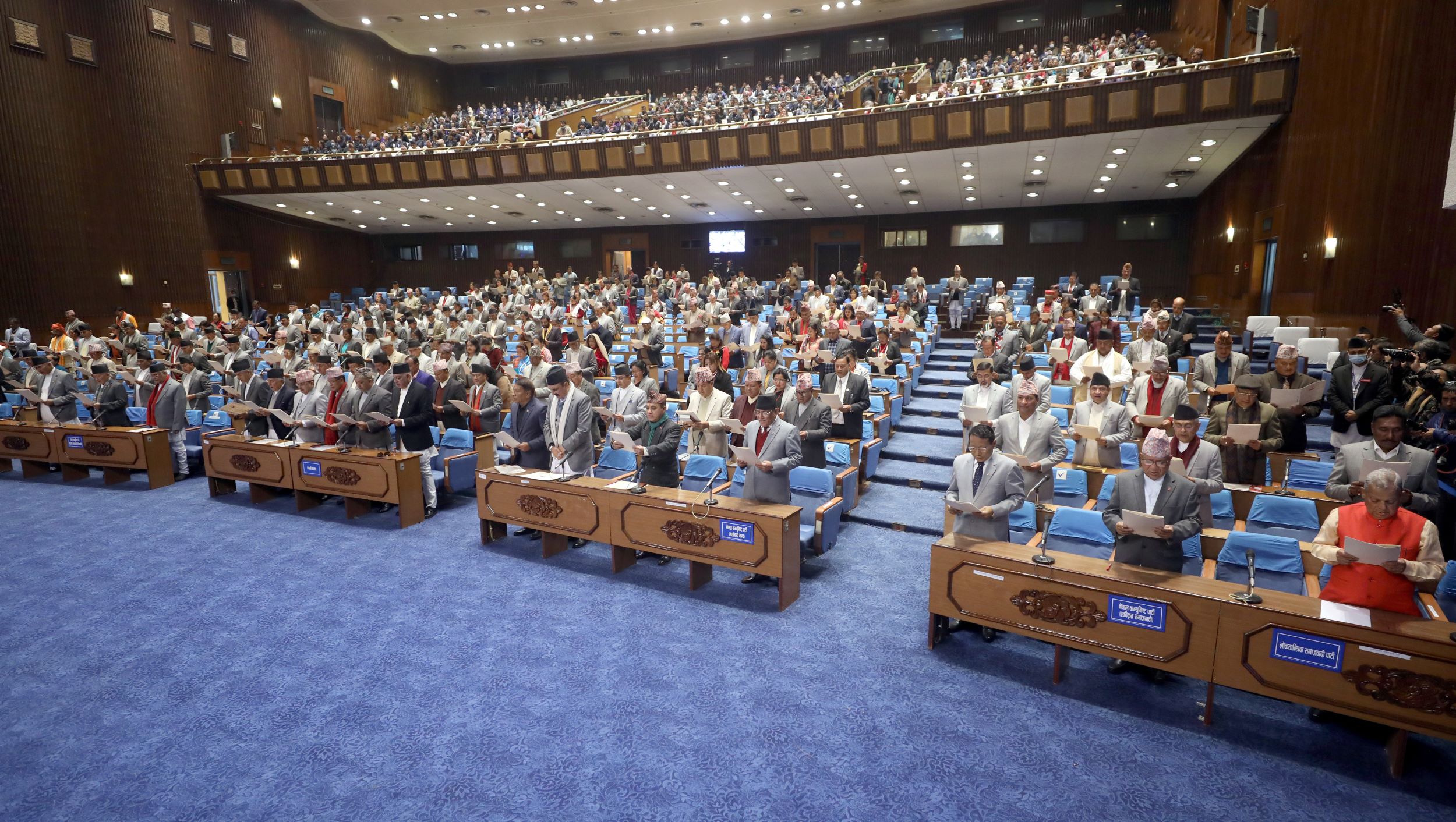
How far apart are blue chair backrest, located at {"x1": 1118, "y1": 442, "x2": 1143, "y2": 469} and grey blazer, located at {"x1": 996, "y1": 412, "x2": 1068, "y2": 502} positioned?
1.34 m

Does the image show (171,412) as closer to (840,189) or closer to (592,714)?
(592,714)

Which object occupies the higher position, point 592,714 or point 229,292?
point 229,292

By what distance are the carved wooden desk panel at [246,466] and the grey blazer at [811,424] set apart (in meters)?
5.39

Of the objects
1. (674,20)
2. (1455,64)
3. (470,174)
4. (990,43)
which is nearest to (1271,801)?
(1455,64)

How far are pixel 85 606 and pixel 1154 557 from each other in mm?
7575

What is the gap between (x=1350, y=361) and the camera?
249 inches

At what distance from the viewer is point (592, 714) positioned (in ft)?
13.0

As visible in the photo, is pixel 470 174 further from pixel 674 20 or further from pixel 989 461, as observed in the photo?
pixel 989 461

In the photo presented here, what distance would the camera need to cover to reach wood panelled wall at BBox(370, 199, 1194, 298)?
19594 mm

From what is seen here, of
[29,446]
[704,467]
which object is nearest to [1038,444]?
[704,467]

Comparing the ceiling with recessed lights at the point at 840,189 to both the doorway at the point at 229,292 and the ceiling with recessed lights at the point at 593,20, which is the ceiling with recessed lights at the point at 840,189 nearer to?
the doorway at the point at 229,292

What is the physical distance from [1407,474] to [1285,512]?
2.58 feet

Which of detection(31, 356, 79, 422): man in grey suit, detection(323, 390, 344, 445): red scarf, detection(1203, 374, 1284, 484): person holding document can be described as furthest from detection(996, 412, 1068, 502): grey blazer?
detection(31, 356, 79, 422): man in grey suit

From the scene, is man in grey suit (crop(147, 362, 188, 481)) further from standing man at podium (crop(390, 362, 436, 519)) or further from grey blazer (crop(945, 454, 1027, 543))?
grey blazer (crop(945, 454, 1027, 543))
